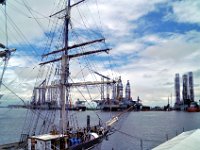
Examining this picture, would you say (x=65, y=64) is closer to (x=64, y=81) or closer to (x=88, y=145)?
(x=64, y=81)

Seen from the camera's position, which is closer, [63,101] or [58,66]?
[63,101]

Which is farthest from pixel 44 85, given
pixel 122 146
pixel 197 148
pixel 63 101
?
pixel 197 148

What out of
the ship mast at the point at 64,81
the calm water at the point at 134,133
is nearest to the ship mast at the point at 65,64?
the ship mast at the point at 64,81

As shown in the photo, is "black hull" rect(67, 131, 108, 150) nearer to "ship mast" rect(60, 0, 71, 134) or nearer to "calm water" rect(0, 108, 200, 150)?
"ship mast" rect(60, 0, 71, 134)

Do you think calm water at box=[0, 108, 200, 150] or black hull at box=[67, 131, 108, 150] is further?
calm water at box=[0, 108, 200, 150]

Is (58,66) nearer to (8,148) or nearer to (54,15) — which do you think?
(54,15)

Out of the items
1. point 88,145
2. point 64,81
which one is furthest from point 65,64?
point 88,145

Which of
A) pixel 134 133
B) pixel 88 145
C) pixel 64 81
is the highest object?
pixel 64 81

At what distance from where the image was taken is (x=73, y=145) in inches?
1208

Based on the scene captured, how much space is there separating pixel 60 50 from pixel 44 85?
273 inches

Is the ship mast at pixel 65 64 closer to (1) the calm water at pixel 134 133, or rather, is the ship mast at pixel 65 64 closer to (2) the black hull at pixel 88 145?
(2) the black hull at pixel 88 145

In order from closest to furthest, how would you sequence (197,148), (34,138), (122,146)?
1. (197,148)
2. (34,138)
3. (122,146)

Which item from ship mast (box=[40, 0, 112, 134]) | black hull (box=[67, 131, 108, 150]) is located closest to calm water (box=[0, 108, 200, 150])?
black hull (box=[67, 131, 108, 150])

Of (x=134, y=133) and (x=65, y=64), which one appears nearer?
(x=65, y=64)
